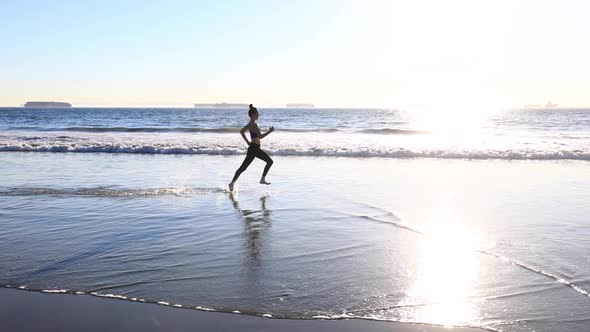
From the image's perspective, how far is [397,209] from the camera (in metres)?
8.88

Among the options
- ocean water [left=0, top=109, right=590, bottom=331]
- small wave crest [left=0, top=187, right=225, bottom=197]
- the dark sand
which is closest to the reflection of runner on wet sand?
ocean water [left=0, top=109, right=590, bottom=331]

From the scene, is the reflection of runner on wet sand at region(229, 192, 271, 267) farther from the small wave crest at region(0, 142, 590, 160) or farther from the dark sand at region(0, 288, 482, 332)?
the small wave crest at region(0, 142, 590, 160)

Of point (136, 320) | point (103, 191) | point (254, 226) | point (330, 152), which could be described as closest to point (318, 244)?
point (254, 226)

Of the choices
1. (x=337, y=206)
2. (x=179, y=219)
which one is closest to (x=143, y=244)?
(x=179, y=219)

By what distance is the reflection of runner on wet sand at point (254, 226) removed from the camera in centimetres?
595

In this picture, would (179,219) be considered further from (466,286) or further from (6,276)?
(466,286)

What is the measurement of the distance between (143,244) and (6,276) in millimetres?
1654

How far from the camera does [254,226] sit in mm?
7539

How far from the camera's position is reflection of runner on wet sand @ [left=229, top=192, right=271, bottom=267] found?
5.95 metres

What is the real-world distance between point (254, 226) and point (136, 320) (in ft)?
11.9

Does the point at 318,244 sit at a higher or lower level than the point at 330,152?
lower

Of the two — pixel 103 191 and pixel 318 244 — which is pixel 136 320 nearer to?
Result: pixel 318 244

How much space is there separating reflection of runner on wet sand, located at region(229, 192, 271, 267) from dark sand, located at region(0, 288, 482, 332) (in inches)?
58.9

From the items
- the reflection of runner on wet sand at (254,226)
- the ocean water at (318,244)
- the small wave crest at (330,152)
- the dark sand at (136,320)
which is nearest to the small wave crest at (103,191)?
the ocean water at (318,244)
